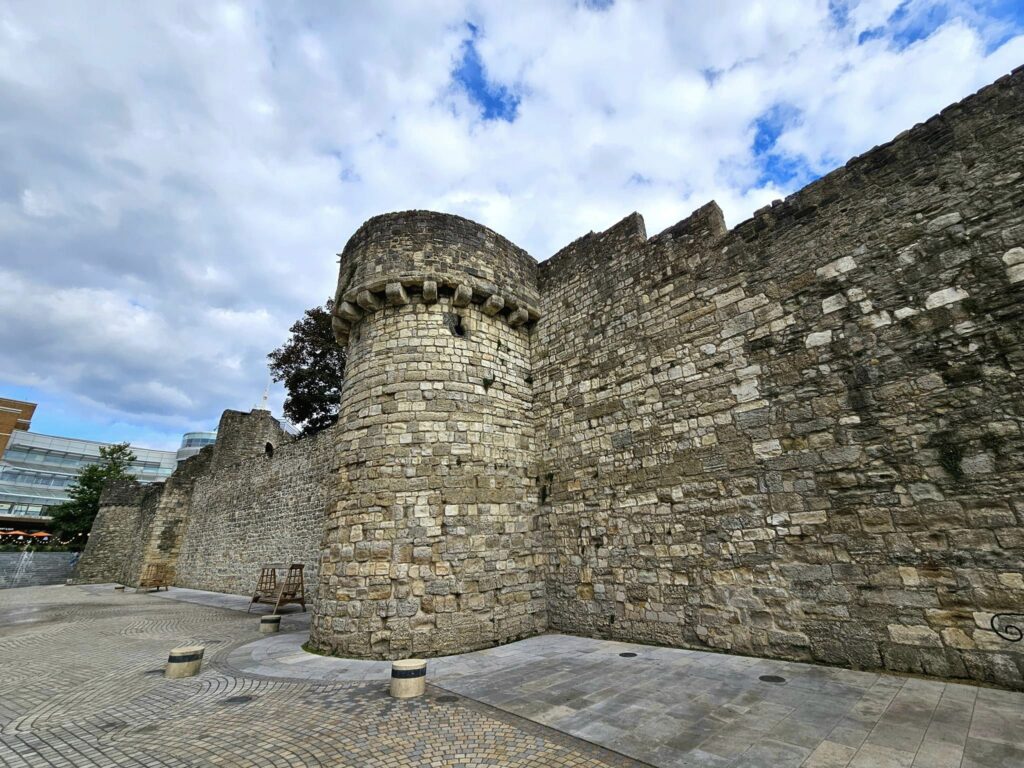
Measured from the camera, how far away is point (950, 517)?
445 centimetres

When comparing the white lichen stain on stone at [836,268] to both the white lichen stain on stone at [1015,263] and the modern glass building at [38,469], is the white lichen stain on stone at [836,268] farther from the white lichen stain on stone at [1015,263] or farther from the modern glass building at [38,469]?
the modern glass building at [38,469]

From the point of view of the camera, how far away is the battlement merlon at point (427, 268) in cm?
824

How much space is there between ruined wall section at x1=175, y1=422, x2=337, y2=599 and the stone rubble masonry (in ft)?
17.7

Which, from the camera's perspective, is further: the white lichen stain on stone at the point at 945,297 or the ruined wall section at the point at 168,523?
the ruined wall section at the point at 168,523

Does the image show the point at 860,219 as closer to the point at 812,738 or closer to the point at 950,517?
the point at 950,517

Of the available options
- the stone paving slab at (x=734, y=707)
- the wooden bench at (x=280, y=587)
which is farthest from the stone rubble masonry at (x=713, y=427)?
the wooden bench at (x=280, y=587)

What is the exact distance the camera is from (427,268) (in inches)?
324

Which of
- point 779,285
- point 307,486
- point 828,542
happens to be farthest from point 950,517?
point 307,486

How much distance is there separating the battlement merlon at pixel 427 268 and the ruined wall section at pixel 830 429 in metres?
2.63

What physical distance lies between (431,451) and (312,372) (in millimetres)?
16053

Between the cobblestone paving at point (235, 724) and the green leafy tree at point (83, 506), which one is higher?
the green leafy tree at point (83, 506)

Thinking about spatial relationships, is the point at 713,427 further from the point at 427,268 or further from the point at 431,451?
the point at 427,268

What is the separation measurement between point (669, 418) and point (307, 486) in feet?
40.4

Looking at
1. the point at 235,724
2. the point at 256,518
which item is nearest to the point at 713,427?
the point at 235,724
